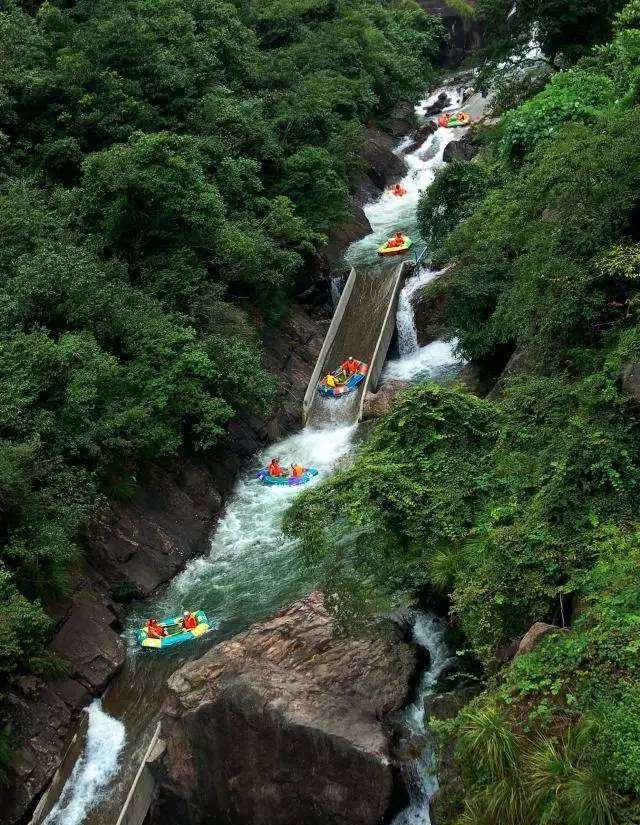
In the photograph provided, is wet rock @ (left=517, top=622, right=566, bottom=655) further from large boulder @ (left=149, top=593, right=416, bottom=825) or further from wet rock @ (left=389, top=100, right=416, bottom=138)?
wet rock @ (left=389, top=100, right=416, bottom=138)

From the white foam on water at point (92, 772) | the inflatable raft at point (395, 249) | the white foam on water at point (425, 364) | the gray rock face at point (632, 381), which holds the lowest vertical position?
the white foam on water at point (425, 364)

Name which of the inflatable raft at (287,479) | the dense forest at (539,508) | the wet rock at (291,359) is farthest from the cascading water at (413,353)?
the inflatable raft at (287,479)

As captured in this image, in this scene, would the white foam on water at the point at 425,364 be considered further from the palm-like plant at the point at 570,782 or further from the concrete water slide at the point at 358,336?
the palm-like plant at the point at 570,782

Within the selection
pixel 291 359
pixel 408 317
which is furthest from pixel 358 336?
pixel 291 359

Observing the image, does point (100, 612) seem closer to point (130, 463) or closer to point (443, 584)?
point (130, 463)

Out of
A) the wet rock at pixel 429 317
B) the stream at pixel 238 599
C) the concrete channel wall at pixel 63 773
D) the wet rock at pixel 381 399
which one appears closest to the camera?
the stream at pixel 238 599

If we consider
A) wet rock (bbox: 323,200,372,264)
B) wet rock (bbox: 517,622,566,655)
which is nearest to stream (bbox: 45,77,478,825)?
wet rock (bbox: 517,622,566,655)
